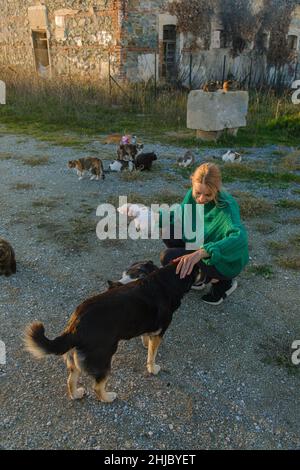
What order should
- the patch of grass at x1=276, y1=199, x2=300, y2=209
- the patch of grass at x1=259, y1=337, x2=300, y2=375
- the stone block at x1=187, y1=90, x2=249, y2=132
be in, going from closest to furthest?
the patch of grass at x1=259, y1=337, x2=300, y2=375, the patch of grass at x1=276, y1=199, x2=300, y2=209, the stone block at x1=187, y1=90, x2=249, y2=132

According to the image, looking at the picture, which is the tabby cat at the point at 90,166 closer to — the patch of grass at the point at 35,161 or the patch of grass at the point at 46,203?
the patch of grass at the point at 46,203

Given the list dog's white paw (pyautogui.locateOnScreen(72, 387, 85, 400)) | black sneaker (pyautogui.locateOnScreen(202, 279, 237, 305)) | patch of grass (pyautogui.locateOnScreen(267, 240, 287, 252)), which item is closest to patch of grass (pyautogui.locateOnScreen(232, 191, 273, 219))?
patch of grass (pyautogui.locateOnScreen(267, 240, 287, 252))

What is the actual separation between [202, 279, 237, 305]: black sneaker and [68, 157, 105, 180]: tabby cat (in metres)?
4.16

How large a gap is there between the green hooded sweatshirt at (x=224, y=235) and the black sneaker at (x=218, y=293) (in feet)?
0.70

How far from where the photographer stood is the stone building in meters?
14.9

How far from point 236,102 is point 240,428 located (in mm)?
8750

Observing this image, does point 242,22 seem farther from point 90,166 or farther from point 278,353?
point 278,353

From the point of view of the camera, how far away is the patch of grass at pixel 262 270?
4516mm

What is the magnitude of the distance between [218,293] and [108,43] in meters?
13.9

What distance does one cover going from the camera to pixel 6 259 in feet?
14.0

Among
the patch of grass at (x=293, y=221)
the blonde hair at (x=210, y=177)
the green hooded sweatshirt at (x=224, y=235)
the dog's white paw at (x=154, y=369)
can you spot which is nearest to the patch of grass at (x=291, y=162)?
the patch of grass at (x=293, y=221)

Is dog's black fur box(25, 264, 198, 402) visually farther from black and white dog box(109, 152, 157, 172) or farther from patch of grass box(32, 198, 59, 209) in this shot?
black and white dog box(109, 152, 157, 172)

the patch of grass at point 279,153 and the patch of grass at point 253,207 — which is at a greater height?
the patch of grass at point 279,153

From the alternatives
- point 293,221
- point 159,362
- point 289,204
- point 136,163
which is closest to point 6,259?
point 159,362
